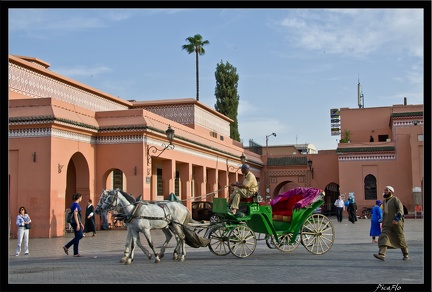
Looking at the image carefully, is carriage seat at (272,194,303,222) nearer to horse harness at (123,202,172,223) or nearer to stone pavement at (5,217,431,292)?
stone pavement at (5,217,431,292)

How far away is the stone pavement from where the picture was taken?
31.6 feet

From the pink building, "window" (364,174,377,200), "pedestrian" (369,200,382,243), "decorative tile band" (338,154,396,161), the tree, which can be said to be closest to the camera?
"pedestrian" (369,200,382,243)

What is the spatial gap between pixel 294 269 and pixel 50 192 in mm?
12573

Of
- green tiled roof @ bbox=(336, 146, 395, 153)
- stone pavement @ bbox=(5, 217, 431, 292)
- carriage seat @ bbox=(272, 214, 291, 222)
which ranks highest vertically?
green tiled roof @ bbox=(336, 146, 395, 153)

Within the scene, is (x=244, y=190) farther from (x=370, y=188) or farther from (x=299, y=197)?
(x=370, y=188)

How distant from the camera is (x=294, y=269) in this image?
1122 centimetres

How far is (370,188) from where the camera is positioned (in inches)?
1563

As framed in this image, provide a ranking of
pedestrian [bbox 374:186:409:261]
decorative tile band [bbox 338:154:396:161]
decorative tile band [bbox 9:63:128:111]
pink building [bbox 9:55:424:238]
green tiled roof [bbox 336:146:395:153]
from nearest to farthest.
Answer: pedestrian [bbox 374:186:409:261] → pink building [bbox 9:55:424:238] → decorative tile band [bbox 9:63:128:111] → green tiled roof [bbox 336:146:395:153] → decorative tile band [bbox 338:154:396:161]

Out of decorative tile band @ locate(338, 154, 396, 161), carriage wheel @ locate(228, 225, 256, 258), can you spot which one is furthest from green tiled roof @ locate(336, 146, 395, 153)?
carriage wheel @ locate(228, 225, 256, 258)

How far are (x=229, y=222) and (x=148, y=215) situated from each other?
6.34 ft

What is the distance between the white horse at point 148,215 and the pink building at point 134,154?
158 cm

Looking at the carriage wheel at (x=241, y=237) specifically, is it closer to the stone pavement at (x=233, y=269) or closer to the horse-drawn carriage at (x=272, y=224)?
the horse-drawn carriage at (x=272, y=224)

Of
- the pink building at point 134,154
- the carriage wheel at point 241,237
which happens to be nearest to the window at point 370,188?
the pink building at point 134,154

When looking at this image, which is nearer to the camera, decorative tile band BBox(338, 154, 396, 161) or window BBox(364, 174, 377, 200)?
decorative tile band BBox(338, 154, 396, 161)
